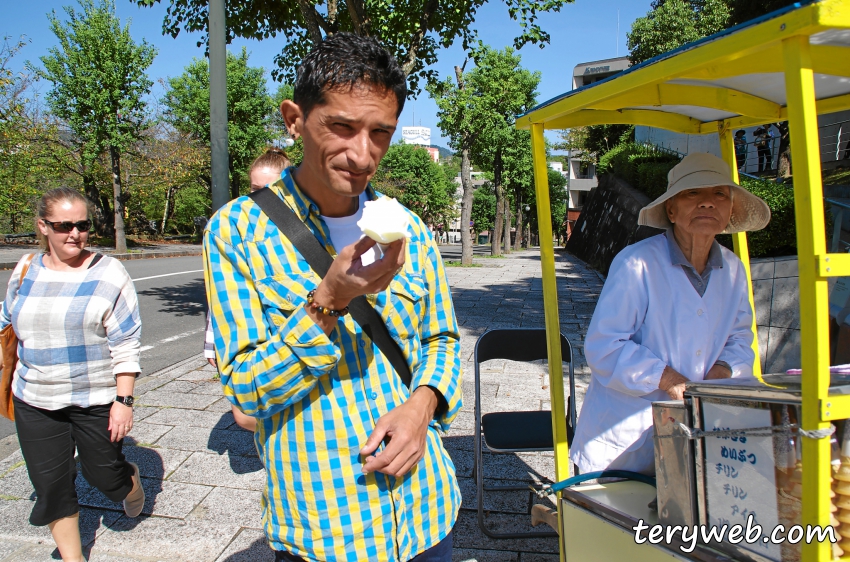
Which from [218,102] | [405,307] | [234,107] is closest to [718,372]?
[405,307]

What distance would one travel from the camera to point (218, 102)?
482 centimetres

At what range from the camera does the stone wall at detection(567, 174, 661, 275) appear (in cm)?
1426

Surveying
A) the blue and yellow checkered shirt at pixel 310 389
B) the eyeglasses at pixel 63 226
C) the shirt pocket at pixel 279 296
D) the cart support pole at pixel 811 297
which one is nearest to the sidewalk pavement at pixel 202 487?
the eyeglasses at pixel 63 226

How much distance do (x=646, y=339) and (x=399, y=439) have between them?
1.28m

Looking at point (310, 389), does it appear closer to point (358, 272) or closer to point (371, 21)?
point (358, 272)

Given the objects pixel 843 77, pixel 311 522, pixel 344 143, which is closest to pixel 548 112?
pixel 843 77

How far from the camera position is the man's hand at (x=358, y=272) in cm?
110

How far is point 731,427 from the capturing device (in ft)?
4.73

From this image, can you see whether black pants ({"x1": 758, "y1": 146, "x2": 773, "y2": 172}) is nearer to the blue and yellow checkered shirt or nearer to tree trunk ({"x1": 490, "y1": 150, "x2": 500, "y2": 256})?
tree trunk ({"x1": 490, "y1": 150, "x2": 500, "y2": 256})

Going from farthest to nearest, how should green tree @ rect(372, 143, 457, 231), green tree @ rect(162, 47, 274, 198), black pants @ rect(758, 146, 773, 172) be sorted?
green tree @ rect(372, 143, 457, 231)
green tree @ rect(162, 47, 274, 198)
black pants @ rect(758, 146, 773, 172)

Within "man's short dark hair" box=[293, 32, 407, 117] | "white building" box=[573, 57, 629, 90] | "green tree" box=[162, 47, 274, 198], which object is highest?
"white building" box=[573, 57, 629, 90]

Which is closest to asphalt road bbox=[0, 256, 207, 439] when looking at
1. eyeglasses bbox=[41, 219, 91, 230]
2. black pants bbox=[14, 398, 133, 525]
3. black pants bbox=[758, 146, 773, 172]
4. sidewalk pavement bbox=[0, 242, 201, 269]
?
black pants bbox=[14, 398, 133, 525]

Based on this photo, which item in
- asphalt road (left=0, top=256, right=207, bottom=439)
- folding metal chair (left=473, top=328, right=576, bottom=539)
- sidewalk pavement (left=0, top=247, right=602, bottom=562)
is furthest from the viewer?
asphalt road (left=0, top=256, right=207, bottom=439)

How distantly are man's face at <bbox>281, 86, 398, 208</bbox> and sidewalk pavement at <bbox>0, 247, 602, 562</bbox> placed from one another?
232 centimetres
